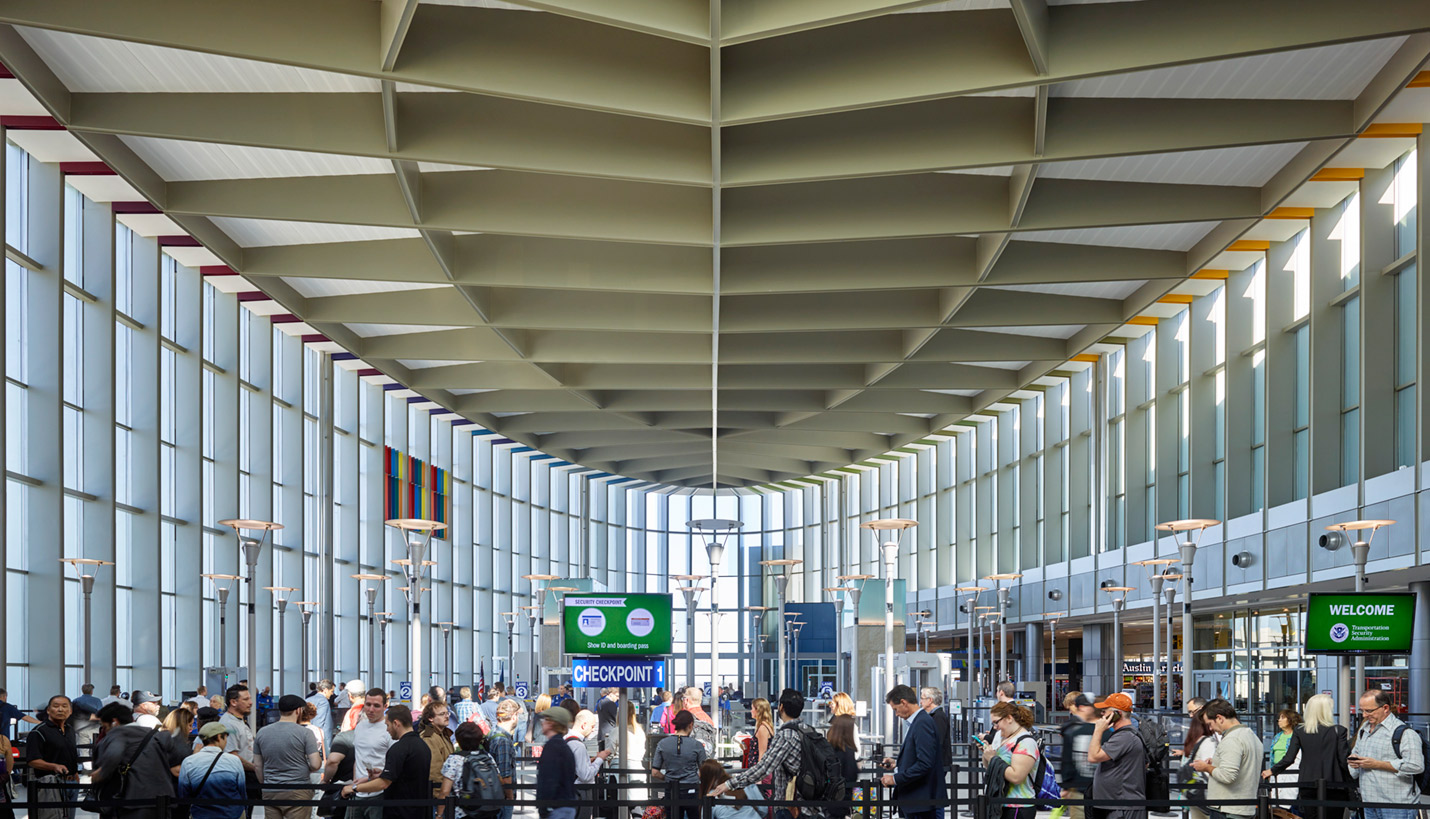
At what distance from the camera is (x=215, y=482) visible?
104 feet

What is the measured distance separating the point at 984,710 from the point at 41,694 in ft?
59.3

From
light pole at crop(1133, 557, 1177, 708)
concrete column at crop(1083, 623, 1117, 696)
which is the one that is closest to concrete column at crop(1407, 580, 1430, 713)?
light pole at crop(1133, 557, 1177, 708)

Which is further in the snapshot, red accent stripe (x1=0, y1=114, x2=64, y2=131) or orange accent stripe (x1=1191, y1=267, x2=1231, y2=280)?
orange accent stripe (x1=1191, y1=267, x2=1231, y2=280)

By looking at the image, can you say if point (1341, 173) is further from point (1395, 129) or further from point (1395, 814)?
point (1395, 814)

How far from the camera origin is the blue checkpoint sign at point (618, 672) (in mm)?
11305

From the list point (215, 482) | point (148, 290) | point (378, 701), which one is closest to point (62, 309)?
point (148, 290)

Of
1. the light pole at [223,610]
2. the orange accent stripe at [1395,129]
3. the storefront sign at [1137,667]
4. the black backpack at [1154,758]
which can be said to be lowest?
the storefront sign at [1137,667]

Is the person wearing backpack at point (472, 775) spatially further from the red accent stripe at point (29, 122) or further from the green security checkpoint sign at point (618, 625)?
the red accent stripe at point (29, 122)

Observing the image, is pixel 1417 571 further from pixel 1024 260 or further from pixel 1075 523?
pixel 1075 523

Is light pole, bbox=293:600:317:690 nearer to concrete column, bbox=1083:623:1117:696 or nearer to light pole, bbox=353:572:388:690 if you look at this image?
light pole, bbox=353:572:388:690

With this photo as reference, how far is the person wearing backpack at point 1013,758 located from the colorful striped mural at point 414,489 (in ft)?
110

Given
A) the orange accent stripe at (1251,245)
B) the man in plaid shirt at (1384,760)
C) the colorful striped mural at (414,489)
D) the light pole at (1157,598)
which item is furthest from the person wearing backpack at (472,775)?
the colorful striped mural at (414,489)

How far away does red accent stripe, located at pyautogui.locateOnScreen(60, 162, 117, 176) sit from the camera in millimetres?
22766

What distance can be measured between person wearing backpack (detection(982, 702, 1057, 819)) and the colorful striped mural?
33.5 m
